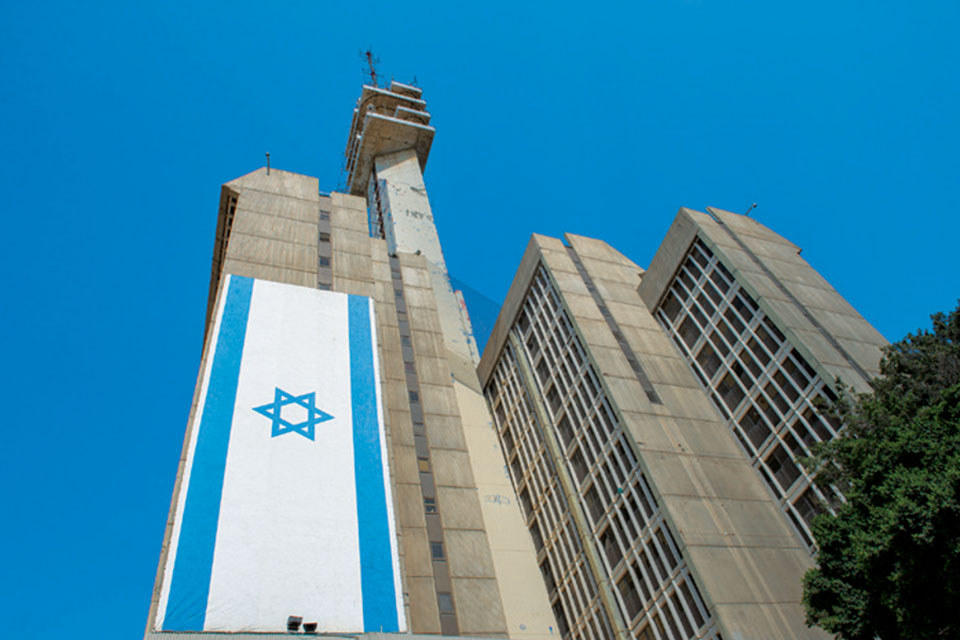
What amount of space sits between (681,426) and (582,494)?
6.96m

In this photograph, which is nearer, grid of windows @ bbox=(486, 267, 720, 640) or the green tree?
the green tree

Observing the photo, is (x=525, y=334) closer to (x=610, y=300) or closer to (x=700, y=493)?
(x=610, y=300)

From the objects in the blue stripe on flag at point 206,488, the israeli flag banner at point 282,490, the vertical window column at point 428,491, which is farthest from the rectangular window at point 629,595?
the blue stripe on flag at point 206,488

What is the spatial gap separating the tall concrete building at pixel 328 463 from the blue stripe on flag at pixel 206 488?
6 centimetres

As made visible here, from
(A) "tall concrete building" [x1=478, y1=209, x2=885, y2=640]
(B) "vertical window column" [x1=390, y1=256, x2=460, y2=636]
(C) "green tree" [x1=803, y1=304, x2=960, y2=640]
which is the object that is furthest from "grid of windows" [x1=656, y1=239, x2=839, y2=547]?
(B) "vertical window column" [x1=390, y1=256, x2=460, y2=636]

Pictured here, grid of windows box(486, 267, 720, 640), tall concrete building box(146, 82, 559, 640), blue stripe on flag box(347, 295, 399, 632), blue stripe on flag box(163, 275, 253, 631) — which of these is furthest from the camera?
grid of windows box(486, 267, 720, 640)

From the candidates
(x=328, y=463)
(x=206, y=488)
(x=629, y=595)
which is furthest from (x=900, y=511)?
(x=206, y=488)

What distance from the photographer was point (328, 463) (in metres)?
25.2

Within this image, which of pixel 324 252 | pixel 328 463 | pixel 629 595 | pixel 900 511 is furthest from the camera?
pixel 324 252

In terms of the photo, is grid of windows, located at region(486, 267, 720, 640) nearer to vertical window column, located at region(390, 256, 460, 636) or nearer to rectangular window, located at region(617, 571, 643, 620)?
rectangular window, located at region(617, 571, 643, 620)

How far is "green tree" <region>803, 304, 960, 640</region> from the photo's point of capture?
16.8 m

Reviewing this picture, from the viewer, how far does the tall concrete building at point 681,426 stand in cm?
2716

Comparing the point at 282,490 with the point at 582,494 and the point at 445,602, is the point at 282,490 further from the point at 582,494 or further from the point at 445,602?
the point at 582,494

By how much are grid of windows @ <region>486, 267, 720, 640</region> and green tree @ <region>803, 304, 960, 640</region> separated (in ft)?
21.8
